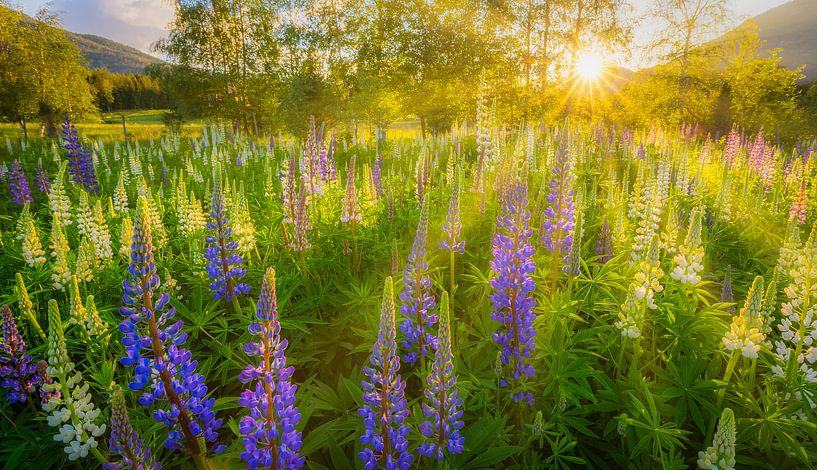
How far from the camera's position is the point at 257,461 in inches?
66.6

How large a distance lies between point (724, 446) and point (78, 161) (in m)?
10.4

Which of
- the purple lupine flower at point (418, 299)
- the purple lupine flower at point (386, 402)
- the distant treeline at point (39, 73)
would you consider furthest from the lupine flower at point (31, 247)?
the distant treeline at point (39, 73)

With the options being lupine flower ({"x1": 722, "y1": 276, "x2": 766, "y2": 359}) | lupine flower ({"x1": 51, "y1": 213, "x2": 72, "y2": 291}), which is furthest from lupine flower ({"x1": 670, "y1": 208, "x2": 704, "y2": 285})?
lupine flower ({"x1": 51, "y1": 213, "x2": 72, "y2": 291})

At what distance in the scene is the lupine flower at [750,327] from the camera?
228 centimetres

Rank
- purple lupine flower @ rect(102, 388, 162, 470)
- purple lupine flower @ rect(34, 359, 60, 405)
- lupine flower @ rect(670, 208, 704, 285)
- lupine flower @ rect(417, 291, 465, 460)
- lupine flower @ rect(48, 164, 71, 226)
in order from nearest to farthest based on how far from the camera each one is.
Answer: purple lupine flower @ rect(102, 388, 162, 470) < lupine flower @ rect(417, 291, 465, 460) < purple lupine flower @ rect(34, 359, 60, 405) < lupine flower @ rect(670, 208, 704, 285) < lupine flower @ rect(48, 164, 71, 226)

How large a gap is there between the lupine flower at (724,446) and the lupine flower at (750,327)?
755 millimetres

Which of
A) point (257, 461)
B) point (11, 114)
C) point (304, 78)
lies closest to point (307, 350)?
point (257, 461)

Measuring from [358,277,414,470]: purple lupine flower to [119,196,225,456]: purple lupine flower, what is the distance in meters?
0.83

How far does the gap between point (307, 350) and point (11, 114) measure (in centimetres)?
3064

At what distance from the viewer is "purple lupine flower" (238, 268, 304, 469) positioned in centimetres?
165

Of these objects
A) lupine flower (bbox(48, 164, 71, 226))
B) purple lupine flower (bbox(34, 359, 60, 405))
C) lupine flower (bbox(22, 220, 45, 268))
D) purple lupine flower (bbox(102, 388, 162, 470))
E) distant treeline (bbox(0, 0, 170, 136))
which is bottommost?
purple lupine flower (bbox(34, 359, 60, 405))

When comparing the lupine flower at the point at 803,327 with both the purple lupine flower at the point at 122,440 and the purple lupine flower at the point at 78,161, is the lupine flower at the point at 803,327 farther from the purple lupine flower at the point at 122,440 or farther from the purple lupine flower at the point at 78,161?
the purple lupine flower at the point at 78,161

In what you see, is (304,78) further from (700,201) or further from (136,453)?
(136,453)

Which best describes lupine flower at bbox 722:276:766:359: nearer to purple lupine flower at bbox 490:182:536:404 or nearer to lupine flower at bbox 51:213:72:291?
purple lupine flower at bbox 490:182:536:404
